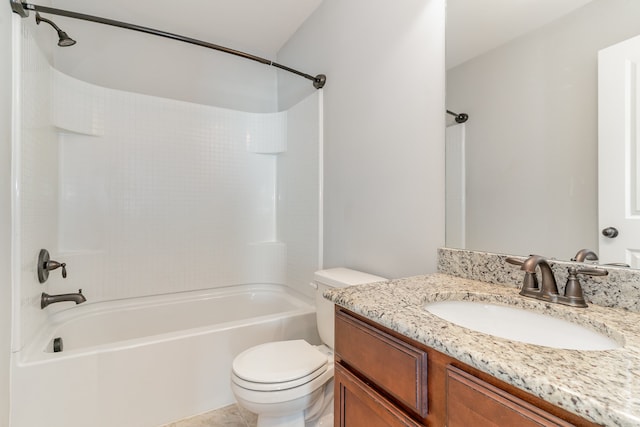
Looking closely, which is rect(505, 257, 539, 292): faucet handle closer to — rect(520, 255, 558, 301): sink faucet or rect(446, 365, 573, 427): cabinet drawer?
rect(520, 255, 558, 301): sink faucet

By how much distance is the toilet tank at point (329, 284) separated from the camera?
1.49 meters

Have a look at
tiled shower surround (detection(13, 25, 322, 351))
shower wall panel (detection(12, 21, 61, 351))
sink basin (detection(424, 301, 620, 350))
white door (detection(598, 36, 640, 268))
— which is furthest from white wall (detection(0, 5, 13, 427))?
white door (detection(598, 36, 640, 268))

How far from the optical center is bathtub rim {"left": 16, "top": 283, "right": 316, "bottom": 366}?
1399 mm

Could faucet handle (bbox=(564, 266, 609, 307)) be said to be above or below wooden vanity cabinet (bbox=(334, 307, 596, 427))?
above

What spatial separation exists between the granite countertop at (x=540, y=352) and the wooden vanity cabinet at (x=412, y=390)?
0.03 meters

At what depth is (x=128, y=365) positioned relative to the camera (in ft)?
4.87

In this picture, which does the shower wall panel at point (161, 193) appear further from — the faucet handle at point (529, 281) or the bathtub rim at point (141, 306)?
the faucet handle at point (529, 281)

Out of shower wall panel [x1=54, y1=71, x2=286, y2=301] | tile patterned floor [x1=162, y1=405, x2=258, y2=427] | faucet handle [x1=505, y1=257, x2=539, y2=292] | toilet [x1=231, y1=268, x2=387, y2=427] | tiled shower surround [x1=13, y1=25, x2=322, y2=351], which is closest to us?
faucet handle [x1=505, y1=257, x2=539, y2=292]

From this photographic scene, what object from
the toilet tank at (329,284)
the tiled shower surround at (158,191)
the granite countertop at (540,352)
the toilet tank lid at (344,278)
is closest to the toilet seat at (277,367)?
the toilet tank at (329,284)

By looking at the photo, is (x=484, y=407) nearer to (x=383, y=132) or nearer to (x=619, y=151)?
(x=619, y=151)

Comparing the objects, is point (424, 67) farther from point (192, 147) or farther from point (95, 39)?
point (95, 39)

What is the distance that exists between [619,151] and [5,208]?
7.36 ft

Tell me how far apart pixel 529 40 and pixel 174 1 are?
2197mm

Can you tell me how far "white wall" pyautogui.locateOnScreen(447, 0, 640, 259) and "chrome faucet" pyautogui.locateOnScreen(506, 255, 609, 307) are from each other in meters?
0.11
